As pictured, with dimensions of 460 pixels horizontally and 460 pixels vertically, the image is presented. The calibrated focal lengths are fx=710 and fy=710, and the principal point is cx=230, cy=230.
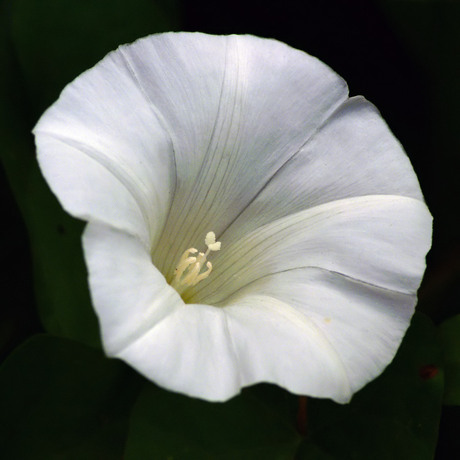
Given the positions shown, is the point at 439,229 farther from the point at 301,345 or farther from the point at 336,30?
the point at 301,345

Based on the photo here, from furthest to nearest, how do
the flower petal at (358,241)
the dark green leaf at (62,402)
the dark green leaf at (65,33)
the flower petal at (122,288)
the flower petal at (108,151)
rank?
the dark green leaf at (65,33), the dark green leaf at (62,402), the flower petal at (358,241), the flower petal at (108,151), the flower petal at (122,288)

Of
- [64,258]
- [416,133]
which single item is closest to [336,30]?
[416,133]

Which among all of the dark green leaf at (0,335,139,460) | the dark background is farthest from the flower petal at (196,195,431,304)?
the dark background

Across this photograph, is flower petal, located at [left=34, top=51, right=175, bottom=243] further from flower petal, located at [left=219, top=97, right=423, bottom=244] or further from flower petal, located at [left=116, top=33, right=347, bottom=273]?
flower petal, located at [left=219, top=97, right=423, bottom=244]

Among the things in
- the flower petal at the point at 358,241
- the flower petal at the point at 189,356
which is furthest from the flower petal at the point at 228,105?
the flower petal at the point at 189,356

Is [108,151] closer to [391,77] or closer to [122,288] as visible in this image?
[122,288]

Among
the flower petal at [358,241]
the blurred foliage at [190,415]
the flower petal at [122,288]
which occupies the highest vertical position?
the flower petal at [122,288]

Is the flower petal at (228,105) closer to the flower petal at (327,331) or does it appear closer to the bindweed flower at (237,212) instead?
the bindweed flower at (237,212)
